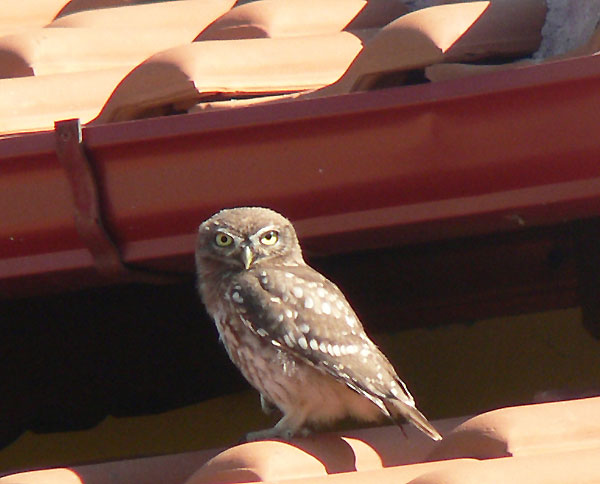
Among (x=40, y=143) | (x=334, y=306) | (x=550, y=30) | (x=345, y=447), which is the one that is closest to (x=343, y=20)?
(x=550, y=30)

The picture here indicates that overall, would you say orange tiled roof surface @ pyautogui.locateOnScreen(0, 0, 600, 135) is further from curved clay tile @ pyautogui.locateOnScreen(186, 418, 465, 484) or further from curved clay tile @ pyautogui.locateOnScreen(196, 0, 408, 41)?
curved clay tile @ pyautogui.locateOnScreen(186, 418, 465, 484)

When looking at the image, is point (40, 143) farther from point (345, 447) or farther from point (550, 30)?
point (550, 30)

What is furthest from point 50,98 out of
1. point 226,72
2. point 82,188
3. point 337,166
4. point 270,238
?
point 337,166

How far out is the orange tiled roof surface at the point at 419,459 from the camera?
181 centimetres

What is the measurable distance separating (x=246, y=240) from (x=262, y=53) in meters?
0.51

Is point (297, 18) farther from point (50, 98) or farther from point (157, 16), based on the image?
point (50, 98)

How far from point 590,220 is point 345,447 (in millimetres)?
1334

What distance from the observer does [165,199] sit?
2609 millimetres

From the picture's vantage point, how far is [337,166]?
2564 millimetres

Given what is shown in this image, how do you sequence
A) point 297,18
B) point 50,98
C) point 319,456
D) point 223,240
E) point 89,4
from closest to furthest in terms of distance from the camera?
point 319,456 < point 223,240 < point 50,98 < point 297,18 < point 89,4

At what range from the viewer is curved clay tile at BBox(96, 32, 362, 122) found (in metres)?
2.83

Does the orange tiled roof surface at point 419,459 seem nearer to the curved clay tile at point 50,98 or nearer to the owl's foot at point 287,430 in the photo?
the owl's foot at point 287,430

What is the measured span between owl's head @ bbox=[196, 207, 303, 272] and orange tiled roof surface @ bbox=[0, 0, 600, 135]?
0.90 feet

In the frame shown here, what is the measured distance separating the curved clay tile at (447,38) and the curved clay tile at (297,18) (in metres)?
0.69
